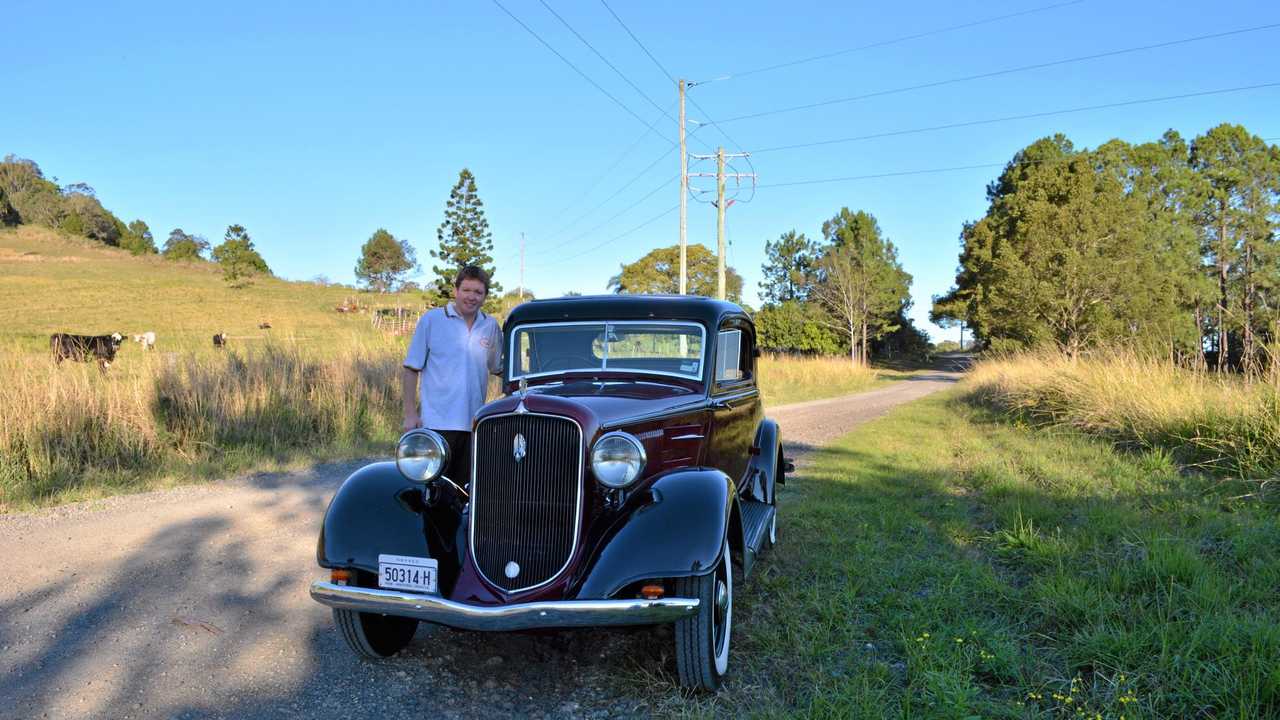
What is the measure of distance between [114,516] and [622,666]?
513 cm

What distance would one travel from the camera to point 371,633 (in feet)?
11.3

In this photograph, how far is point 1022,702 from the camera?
9.38 ft

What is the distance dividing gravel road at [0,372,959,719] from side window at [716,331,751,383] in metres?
1.74

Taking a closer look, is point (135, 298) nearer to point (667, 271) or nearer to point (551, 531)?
point (667, 271)

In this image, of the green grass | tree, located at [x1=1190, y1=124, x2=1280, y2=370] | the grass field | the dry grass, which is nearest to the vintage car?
the green grass

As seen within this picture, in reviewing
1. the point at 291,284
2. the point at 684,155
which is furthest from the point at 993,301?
the point at 291,284

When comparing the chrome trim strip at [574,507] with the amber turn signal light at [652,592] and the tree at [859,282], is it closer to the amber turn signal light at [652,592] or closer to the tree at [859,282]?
the amber turn signal light at [652,592]

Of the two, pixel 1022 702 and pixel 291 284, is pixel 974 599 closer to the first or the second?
pixel 1022 702

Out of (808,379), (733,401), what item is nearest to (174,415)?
(733,401)

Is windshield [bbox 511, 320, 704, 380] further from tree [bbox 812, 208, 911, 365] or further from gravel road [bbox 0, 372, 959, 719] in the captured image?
tree [bbox 812, 208, 911, 365]

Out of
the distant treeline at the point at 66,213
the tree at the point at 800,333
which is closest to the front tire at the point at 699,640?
the tree at the point at 800,333

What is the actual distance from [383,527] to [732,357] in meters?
2.70

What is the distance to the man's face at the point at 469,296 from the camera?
472cm

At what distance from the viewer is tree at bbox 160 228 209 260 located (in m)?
78.4
